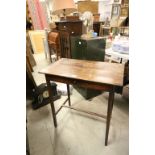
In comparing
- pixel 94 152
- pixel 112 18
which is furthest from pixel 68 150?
pixel 112 18

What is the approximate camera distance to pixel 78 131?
1795 mm

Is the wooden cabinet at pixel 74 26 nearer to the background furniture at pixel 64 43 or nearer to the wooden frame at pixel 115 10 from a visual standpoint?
the background furniture at pixel 64 43

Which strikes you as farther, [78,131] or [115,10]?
[115,10]

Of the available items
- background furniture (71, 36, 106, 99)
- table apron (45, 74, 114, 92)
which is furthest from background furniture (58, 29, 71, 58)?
table apron (45, 74, 114, 92)

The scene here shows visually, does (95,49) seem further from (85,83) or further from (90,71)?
(85,83)

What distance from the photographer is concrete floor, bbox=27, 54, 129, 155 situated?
1555 millimetres

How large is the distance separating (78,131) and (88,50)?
1.18 m

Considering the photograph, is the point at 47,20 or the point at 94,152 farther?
the point at 47,20

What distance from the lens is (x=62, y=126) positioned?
1890mm

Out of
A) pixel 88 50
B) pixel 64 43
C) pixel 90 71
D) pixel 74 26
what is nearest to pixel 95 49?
pixel 88 50

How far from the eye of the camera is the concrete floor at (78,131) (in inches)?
61.2
